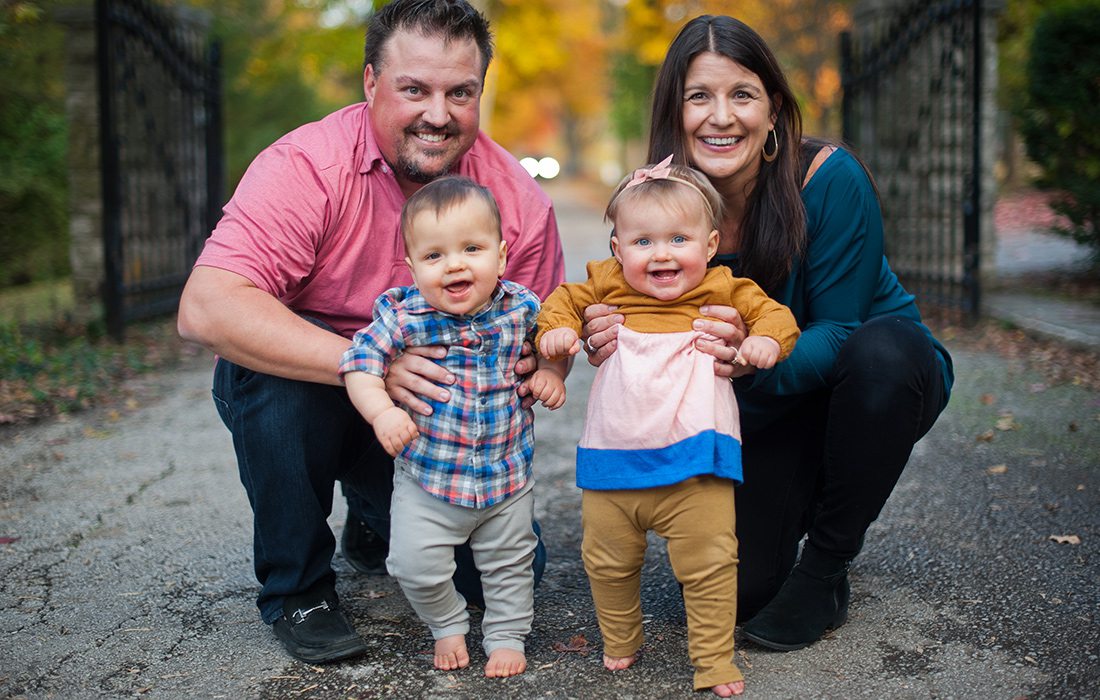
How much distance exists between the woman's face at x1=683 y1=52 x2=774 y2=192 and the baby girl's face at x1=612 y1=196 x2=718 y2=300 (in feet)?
1.12

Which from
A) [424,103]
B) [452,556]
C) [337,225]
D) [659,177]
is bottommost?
[452,556]

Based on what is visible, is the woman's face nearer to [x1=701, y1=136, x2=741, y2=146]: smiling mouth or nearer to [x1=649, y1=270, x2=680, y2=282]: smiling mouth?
[x1=701, y1=136, x2=741, y2=146]: smiling mouth

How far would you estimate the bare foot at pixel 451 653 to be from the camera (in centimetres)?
264

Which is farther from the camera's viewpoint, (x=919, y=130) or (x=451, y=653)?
(x=919, y=130)

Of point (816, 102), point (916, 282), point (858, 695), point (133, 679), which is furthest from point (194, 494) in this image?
point (816, 102)

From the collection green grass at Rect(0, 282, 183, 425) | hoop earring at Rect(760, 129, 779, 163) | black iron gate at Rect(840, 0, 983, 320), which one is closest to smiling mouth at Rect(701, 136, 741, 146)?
hoop earring at Rect(760, 129, 779, 163)

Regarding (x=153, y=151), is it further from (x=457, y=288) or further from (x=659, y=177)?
(x=659, y=177)

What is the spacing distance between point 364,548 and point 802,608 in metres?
1.39

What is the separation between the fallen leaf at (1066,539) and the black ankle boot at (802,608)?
1.02 meters

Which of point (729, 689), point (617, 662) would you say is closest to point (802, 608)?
point (729, 689)

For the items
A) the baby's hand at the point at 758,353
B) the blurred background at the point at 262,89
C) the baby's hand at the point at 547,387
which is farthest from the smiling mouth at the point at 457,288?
the blurred background at the point at 262,89

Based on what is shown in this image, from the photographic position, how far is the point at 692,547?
2.47 m

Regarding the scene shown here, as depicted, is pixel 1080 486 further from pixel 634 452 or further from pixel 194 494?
pixel 194 494

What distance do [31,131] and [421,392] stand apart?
8201 millimetres
